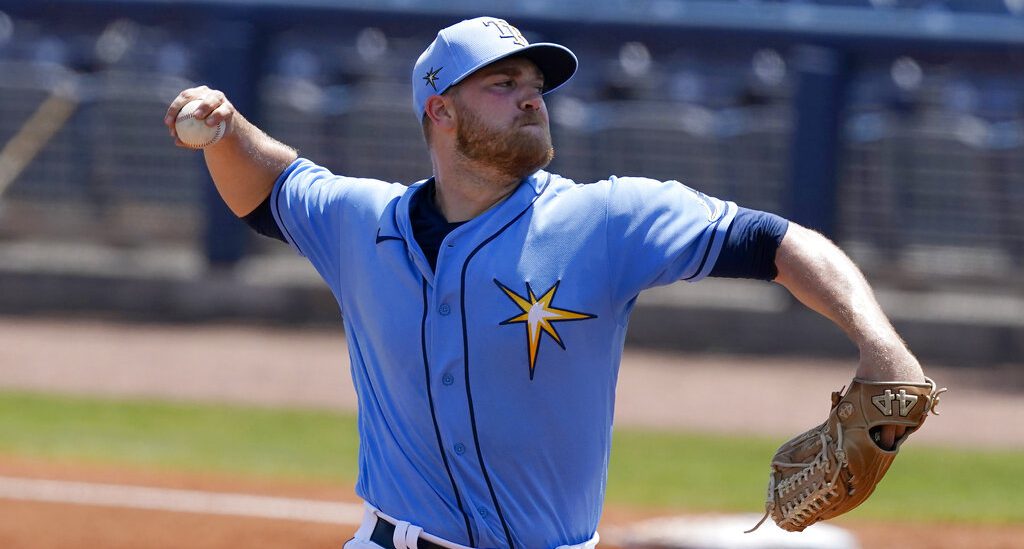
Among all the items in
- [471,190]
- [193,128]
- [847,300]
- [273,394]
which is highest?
[193,128]

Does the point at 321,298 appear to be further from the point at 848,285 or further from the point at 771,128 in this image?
the point at 848,285

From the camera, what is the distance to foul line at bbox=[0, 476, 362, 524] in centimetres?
657

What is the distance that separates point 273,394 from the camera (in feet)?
33.2

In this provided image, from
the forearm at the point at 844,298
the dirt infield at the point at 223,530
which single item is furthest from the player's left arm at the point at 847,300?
the dirt infield at the point at 223,530

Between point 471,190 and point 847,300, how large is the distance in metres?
0.81

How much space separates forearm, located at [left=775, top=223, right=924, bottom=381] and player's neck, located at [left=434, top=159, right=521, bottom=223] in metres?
0.60

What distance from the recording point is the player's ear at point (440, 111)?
286 centimetres

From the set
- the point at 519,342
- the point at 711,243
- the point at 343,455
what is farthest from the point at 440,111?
the point at 343,455

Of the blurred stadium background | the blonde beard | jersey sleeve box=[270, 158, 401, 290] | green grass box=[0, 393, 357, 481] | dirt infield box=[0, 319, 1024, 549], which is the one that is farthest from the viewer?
the blurred stadium background

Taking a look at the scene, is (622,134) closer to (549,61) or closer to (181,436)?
(181,436)

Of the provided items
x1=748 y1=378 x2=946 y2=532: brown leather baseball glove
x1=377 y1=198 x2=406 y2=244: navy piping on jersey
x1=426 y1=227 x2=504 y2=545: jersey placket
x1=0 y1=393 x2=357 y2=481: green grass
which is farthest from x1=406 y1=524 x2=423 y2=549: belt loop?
x1=0 y1=393 x2=357 y2=481: green grass

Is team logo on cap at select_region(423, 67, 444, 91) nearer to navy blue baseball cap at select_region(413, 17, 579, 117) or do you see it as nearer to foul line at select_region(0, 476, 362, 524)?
navy blue baseball cap at select_region(413, 17, 579, 117)

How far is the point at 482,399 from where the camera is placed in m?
2.71

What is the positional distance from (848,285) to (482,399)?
725mm
